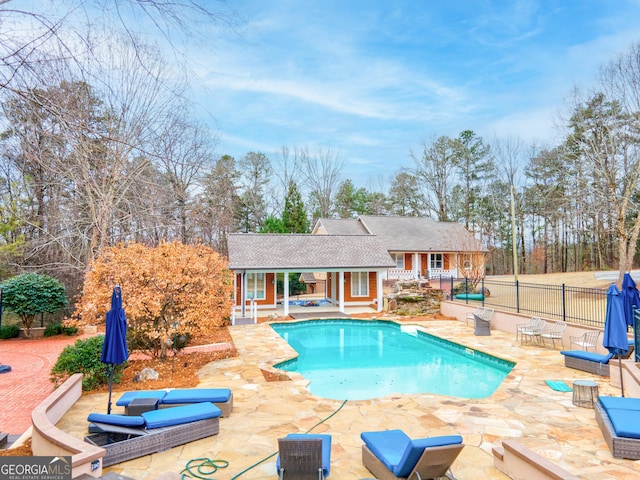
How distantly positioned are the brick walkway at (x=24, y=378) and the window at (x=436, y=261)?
25921 mm

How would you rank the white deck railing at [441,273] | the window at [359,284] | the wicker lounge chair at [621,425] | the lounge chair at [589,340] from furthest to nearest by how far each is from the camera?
the white deck railing at [441,273] < the window at [359,284] < the lounge chair at [589,340] < the wicker lounge chair at [621,425]

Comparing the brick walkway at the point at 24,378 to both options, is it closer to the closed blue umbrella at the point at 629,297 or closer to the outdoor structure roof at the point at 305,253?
the outdoor structure roof at the point at 305,253

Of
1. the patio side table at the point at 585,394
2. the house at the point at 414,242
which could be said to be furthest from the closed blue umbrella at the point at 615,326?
the house at the point at 414,242

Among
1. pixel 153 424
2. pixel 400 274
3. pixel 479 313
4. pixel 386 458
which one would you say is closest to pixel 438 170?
pixel 400 274

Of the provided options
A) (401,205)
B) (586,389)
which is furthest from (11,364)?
(401,205)

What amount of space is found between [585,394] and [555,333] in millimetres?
5887

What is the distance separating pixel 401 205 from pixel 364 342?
31.5 m

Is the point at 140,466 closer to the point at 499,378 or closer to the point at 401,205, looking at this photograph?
the point at 499,378

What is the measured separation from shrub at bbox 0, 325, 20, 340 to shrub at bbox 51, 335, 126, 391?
9.16m

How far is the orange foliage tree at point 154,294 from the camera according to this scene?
956cm

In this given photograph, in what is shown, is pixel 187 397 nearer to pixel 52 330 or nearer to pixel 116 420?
pixel 116 420

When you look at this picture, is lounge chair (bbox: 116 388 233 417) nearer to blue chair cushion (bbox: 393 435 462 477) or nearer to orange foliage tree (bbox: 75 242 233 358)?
orange foliage tree (bbox: 75 242 233 358)

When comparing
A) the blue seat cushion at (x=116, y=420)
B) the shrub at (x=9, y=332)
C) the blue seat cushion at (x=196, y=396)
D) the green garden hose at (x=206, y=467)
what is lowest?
the shrub at (x=9, y=332)

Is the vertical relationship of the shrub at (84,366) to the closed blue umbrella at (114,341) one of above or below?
below
